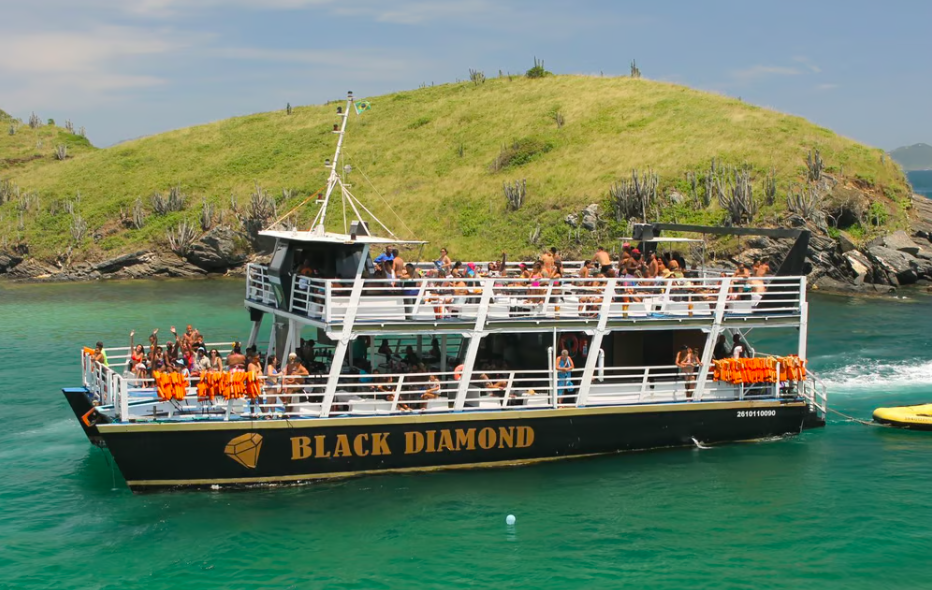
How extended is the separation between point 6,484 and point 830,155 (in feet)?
163

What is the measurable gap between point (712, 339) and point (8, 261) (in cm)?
5574

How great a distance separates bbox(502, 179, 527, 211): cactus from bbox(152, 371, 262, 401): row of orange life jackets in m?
43.5

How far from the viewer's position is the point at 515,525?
16.4 meters

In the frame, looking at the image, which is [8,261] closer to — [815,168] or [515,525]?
[815,168]

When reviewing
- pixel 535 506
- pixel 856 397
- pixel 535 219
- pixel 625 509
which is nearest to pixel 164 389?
pixel 535 506

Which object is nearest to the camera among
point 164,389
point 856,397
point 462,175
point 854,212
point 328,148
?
point 164,389

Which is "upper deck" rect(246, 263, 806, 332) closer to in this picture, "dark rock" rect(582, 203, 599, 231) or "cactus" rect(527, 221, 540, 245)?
"dark rock" rect(582, 203, 599, 231)

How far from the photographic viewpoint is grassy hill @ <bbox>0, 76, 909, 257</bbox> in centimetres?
5625

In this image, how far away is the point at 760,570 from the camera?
1492cm

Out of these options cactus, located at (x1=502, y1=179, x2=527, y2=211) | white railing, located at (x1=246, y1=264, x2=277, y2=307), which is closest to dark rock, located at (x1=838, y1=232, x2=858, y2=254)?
cactus, located at (x1=502, y1=179, x2=527, y2=211)

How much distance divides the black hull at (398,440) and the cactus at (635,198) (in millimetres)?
33767

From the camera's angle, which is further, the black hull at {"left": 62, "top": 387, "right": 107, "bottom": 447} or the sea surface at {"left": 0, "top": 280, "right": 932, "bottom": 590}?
the black hull at {"left": 62, "top": 387, "right": 107, "bottom": 447}

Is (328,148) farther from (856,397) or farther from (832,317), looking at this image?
(856,397)

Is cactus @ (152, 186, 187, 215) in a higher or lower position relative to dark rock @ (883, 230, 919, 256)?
higher
